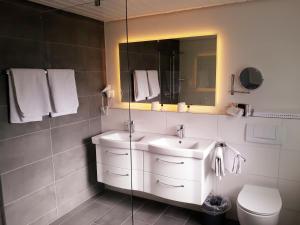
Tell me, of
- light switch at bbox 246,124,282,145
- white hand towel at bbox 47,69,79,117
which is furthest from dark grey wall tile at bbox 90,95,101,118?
light switch at bbox 246,124,282,145

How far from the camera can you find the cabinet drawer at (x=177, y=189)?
2.29 m

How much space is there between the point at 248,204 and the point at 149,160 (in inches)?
40.7

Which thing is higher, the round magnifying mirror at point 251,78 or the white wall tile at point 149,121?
the round magnifying mirror at point 251,78

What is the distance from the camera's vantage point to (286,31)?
7.04 ft


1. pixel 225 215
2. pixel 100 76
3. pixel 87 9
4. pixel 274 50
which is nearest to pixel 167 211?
pixel 225 215

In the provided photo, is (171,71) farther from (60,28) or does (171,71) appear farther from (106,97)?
(60,28)

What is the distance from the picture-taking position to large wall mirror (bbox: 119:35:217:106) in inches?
100

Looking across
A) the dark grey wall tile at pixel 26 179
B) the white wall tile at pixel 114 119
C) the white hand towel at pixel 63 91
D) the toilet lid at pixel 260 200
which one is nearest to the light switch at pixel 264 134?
the toilet lid at pixel 260 200

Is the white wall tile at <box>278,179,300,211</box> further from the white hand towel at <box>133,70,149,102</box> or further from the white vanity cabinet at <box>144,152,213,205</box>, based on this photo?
the white hand towel at <box>133,70,149,102</box>

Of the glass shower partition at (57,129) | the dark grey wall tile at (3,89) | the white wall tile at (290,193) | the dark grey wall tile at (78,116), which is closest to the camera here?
the dark grey wall tile at (3,89)

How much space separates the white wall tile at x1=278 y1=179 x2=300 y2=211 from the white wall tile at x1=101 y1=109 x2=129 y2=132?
74.0 inches

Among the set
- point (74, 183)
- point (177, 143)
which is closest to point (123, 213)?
point (74, 183)

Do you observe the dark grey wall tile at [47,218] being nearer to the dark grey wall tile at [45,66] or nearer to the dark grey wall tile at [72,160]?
the dark grey wall tile at [45,66]

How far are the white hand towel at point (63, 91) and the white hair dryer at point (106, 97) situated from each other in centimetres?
41
